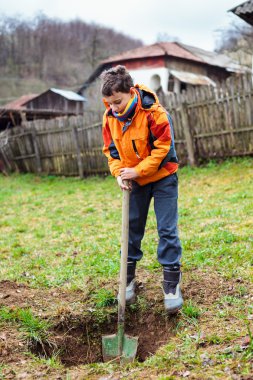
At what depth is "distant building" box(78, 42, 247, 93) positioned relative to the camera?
30719mm

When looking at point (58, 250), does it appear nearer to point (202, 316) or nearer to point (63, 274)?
point (63, 274)

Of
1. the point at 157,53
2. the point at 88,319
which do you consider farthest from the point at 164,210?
the point at 157,53

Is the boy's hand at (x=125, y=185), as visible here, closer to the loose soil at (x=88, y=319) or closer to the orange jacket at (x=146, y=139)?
the orange jacket at (x=146, y=139)

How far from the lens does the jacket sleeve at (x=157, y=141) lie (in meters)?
2.97

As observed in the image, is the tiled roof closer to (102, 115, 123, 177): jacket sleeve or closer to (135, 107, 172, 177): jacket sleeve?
(102, 115, 123, 177): jacket sleeve

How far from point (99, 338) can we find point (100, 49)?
5924 cm

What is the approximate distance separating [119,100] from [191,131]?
7.08 metres

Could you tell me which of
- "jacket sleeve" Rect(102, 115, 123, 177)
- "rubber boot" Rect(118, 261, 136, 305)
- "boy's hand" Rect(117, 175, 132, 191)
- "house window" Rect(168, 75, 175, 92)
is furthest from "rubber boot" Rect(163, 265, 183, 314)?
"house window" Rect(168, 75, 175, 92)

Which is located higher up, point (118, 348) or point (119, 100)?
point (119, 100)

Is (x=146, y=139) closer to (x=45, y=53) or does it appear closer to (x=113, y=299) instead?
(x=113, y=299)

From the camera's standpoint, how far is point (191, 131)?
9.77 metres

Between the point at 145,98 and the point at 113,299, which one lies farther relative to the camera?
the point at 113,299

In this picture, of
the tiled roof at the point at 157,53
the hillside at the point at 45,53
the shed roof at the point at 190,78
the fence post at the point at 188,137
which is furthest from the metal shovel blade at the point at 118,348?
the hillside at the point at 45,53

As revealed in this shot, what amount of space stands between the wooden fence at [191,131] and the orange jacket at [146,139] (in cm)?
637
